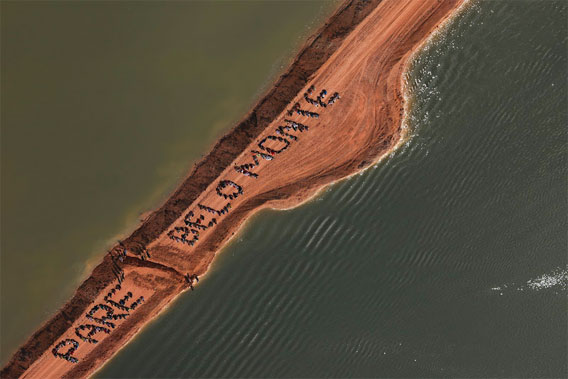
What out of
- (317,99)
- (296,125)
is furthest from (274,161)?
(317,99)

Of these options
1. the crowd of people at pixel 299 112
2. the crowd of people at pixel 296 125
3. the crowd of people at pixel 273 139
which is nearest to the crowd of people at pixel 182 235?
the crowd of people at pixel 273 139

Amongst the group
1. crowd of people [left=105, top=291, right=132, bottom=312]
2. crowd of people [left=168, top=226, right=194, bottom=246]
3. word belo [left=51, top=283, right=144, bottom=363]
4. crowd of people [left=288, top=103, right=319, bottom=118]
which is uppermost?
crowd of people [left=288, top=103, right=319, bottom=118]

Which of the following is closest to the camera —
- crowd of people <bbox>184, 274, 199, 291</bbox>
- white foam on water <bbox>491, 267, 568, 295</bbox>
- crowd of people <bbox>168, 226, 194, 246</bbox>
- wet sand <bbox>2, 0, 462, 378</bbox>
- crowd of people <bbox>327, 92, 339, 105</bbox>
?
wet sand <bbox>2, 0, 462, 378</bbox>

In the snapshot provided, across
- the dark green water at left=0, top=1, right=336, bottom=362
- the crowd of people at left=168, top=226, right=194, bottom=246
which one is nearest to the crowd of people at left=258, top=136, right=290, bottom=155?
the dark green water at left=0, top=1, right=336, bottom=362

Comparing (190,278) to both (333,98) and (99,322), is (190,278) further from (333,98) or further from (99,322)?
(333,98)

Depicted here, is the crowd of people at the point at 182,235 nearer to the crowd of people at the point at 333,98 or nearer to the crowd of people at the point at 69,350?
the crowd of people at the point at 69,350

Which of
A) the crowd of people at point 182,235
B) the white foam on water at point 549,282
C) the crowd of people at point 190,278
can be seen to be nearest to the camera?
the crowd of people at point 182,235

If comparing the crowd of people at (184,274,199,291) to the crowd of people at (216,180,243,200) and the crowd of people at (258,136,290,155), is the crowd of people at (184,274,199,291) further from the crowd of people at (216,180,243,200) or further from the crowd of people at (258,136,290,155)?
the crowd of people at (258,136,290,155)
